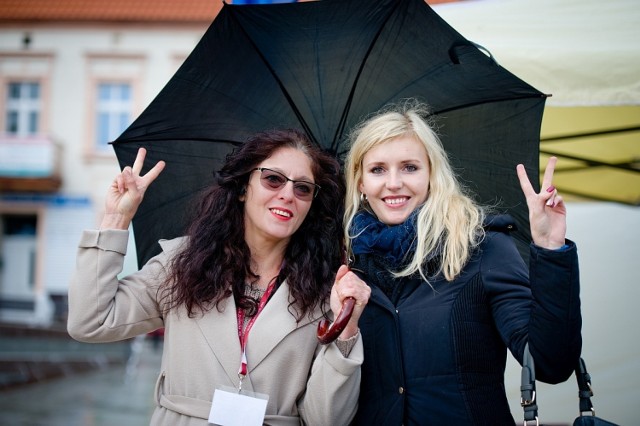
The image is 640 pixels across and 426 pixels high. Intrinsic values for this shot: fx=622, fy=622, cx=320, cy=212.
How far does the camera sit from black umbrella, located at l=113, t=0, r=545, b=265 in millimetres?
2766

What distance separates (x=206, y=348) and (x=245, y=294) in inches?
11.3

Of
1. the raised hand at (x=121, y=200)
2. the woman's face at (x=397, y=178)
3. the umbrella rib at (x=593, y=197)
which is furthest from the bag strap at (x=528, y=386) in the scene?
the umbrella rib at (x=593, y=197)

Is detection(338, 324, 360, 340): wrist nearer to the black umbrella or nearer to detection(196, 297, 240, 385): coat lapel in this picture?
detection(196, 297, 240, 385): coat lapel

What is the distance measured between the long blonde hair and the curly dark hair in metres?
Result: 0.09

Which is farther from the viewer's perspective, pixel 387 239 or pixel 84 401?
pixel 84 401

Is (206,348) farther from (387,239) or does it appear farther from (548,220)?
(548,220)

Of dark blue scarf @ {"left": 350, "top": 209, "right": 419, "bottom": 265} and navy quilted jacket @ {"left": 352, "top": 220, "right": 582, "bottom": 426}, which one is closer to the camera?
navy quilted jacket @ {"left": 352, "top": 220, "right": 582, "bottom": 426}

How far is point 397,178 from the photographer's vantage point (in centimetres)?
252

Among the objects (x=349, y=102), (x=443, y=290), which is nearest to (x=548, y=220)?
(x=443, y=290)

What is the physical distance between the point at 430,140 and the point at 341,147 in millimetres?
577

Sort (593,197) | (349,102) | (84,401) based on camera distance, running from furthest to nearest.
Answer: (84,401), (593,197), (349,102)

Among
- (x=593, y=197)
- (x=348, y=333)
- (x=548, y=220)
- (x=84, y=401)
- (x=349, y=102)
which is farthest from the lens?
Result: (x=84, y=401)

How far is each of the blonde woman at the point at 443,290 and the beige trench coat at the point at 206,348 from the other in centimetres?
18

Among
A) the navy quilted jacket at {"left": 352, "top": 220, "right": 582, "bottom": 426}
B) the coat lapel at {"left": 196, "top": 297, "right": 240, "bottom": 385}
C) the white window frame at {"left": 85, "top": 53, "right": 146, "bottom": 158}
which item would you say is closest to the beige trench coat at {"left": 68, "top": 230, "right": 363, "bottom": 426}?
the coat lapel at {"left": 196, "top": 297, "right": 240, "bottom": 385}
